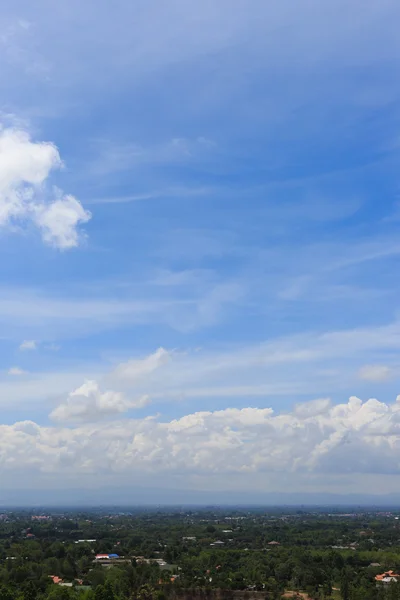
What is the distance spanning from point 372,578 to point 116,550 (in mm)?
38902

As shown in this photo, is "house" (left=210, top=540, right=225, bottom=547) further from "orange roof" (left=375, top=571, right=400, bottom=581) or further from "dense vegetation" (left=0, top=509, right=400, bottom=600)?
"orange roof" (left=375, top=571, right=400, bottom=581)

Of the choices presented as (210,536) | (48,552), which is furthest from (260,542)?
(48,552)

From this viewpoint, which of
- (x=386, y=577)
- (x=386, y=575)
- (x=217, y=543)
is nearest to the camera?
(x=386, y=577)

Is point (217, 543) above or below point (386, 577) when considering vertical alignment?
below

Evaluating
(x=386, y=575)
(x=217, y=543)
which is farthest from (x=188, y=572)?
(x=217, y=543)

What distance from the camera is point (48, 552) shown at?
73688 millimetres

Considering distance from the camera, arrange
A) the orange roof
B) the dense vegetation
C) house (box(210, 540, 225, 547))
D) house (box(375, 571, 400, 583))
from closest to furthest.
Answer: the dense vegetation, house (box(375, 571, 400, 583)), the orange roof, house (box(210, 540, 225, 547))

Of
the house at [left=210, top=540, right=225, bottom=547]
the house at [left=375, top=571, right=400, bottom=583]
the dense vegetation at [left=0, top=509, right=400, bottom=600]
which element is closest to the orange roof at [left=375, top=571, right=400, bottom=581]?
the house at [left=375, top=571, right=400, bottom=583]

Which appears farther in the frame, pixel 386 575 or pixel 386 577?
pixel 386 575

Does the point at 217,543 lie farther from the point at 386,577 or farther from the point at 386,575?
the point at 386,577

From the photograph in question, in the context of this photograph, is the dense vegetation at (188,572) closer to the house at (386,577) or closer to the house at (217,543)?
the house at (217,543)

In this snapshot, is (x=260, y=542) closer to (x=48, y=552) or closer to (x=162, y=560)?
(x=162, y=560)

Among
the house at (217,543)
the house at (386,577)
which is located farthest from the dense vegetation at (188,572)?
the house at (386,577)

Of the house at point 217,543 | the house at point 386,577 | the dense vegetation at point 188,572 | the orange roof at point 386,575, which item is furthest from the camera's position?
the house at point 217,543
